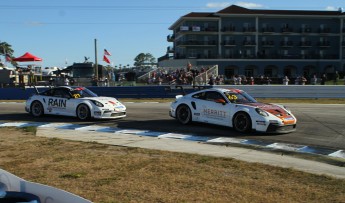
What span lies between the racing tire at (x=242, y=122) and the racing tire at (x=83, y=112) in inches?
201

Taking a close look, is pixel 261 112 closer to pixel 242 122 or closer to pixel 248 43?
pixel 242 122

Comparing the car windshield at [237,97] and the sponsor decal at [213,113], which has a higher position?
the car windshield at [237,97]

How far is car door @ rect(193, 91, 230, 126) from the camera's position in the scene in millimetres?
12188

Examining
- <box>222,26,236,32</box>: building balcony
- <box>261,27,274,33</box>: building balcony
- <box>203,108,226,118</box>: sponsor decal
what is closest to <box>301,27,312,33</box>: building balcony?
<box>261,27,274,33</box>: building balcony

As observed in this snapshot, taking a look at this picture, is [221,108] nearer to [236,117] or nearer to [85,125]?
[236,117]

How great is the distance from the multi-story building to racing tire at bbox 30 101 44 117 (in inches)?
2504

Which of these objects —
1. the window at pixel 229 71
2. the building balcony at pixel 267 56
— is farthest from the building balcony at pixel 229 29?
the window at pixel 229 71

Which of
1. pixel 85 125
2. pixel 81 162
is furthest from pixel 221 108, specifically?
pixel 81 162

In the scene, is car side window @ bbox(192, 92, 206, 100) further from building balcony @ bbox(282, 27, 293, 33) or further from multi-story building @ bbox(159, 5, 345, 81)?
building balcony @ bbox(282, 27, 293, 33)

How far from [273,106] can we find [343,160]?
13.3 ft

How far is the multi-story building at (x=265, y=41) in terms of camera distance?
259ft

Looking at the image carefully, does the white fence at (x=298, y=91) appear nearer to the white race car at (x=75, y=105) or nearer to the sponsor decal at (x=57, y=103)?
the white race car at (x=75, y=105)

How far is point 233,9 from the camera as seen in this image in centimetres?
8056

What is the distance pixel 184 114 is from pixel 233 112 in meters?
1.94
